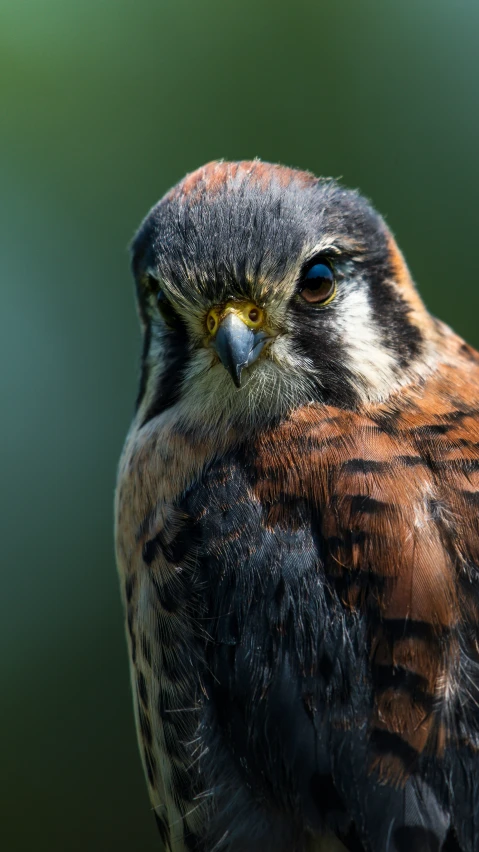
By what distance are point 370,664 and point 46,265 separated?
6.48 metres

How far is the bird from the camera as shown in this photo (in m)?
2.09

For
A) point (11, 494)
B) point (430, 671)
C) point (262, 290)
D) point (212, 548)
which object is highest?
point (262, 290)

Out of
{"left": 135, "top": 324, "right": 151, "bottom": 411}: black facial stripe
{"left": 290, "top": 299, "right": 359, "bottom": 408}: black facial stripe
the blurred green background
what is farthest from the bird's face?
the blurred green background

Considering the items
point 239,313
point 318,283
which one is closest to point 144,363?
point 239,313

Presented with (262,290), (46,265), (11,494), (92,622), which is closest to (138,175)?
(46,265)

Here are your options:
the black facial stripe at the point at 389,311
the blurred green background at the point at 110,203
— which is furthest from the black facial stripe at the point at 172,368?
the blurred green background at the point at 110,203

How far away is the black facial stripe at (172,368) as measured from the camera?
2.73 metres

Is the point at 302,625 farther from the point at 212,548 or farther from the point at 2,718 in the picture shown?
the point at 2,718

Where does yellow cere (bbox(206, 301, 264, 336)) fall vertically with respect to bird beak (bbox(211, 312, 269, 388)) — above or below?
above

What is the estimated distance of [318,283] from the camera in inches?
103

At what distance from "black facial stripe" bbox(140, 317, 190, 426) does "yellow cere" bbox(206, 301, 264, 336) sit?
132 millimetres

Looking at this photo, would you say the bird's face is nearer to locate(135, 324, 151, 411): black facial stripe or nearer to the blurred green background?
locate(135, 324, 151, 411): black facial stripe

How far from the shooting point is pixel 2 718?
714 cm

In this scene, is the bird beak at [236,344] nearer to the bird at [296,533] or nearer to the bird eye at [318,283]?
the bird at [296,533]
